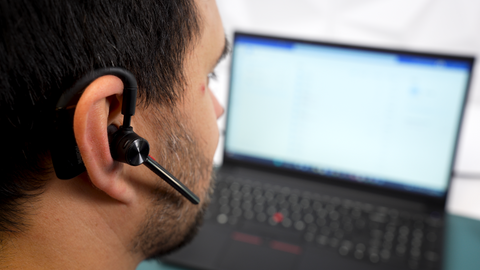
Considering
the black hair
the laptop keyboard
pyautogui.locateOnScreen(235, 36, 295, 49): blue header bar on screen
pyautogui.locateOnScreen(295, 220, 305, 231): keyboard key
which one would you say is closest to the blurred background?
pyautogui.locateOnScreen(235, 36, 295, 49): blue header bar on screen

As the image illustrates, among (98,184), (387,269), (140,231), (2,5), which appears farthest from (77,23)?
(387,269)

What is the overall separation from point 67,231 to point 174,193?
5.4 inches

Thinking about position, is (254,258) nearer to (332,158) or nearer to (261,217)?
(261,217)

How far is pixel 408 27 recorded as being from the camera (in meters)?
0.93

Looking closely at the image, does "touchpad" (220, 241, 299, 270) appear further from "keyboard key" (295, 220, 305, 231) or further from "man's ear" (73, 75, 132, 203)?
"man's ear" (73, 75, 132, 203)

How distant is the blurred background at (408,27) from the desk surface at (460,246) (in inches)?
2.2

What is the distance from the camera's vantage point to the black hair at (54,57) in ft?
1.05

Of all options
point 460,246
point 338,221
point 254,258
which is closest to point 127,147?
point 254,258

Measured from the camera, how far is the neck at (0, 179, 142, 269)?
403mm

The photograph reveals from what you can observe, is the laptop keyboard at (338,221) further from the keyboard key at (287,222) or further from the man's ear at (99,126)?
the man's ear at (99,126)

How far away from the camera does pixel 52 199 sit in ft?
1.32

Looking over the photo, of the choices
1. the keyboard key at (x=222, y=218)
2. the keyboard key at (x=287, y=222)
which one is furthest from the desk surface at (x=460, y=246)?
the keyboard key at (x=287, y=222)

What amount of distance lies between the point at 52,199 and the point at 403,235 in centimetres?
66

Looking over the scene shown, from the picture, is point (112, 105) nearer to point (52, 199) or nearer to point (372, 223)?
point (52, 199)
